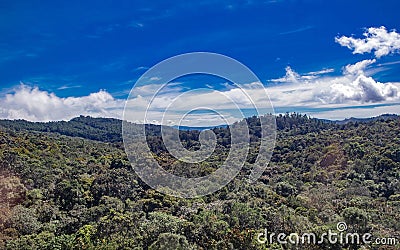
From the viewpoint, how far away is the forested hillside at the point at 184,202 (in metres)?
13.0

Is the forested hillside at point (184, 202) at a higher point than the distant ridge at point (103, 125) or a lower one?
lower

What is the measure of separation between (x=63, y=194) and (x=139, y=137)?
46.3ft

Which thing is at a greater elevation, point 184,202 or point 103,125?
point 103,125

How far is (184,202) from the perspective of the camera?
2061cm

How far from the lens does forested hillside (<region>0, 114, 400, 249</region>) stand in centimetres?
1299

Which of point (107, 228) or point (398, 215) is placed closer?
point (107, 228)

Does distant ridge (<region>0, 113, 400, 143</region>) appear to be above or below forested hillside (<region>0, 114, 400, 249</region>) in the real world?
above

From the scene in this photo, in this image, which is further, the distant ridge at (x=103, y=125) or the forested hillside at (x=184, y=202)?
the distant ridge at (x=103, y=125)

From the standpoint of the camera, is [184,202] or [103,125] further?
[103,125]

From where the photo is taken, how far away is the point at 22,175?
22250 mm

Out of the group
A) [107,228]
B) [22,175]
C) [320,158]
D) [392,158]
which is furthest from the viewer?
[320,158]

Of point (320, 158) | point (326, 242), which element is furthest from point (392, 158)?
point (326, 242)

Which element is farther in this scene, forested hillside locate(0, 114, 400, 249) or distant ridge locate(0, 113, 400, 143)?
distant ridge locate(0, 113, 400, 143)

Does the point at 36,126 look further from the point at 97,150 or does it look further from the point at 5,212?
the point at 5,212
